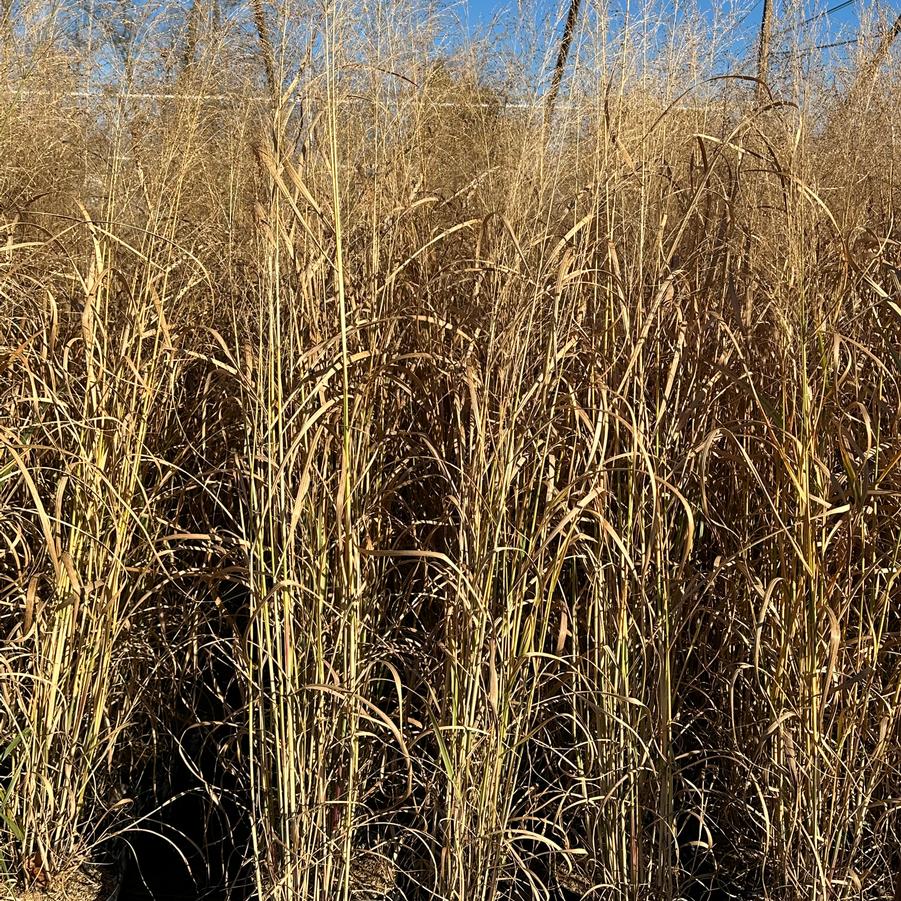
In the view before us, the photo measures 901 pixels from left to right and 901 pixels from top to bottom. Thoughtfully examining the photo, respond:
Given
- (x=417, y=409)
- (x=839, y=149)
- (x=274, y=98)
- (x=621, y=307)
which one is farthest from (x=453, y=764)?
(x=839, y=149)

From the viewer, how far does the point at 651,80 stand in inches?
81.1

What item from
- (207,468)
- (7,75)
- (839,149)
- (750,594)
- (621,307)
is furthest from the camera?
(7,75)

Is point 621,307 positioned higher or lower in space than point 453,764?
higher

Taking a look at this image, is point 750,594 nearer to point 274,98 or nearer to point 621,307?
point 621,307

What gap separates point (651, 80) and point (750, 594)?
46.4 inches

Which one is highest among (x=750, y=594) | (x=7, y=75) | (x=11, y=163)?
(x=7, y=75)

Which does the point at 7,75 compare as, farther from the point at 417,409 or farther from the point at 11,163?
the point at 417,409

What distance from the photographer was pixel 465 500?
1440 millimetres

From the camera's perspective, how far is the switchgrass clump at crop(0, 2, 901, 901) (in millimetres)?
1451

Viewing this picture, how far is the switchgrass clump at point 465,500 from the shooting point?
57.1 inches

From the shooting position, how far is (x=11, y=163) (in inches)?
98.6

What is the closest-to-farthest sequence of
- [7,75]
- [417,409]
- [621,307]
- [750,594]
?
[750,594], [621,307], [417,409], [7,75]

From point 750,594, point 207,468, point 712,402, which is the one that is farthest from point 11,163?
point 750,594

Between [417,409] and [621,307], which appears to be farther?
[417,409]
